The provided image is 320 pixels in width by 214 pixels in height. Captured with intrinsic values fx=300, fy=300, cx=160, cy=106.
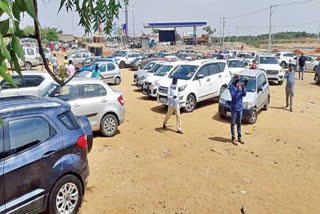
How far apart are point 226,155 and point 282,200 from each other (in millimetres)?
2363

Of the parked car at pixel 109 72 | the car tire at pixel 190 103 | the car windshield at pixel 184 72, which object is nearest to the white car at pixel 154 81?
the car windshield at pixel 184 72

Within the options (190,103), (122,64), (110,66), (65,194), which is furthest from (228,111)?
(122,64)

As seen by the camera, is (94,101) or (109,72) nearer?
(94,101)

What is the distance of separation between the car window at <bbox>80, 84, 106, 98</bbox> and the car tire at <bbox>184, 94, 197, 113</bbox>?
433 cm

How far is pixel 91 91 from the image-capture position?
8.18 m

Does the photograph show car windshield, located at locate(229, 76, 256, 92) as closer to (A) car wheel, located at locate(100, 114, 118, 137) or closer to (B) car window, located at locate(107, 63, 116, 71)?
(A) car wheel, located at locate(100, 114, 118, 137)

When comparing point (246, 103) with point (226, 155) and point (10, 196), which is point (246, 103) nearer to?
point (226, 155)

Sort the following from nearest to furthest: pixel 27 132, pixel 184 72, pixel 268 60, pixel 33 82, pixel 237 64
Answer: pixel 27 132, pixel 33 82, pixel 184 72, pixel 237 64, pixel 268 60

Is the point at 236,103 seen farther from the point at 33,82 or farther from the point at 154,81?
the point at 33,82

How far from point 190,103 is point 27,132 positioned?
8746mm

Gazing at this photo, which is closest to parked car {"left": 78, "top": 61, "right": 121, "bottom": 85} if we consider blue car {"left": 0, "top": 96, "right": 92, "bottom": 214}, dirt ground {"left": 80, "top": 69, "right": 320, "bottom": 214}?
dirt ground {"left": 80, "top": 69, "right": 320, "bottom": 214}

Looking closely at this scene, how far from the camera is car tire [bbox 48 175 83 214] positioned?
3939mm

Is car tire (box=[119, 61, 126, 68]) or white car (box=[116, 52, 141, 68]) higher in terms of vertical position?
white car (box=[116, 52, 141, 68])

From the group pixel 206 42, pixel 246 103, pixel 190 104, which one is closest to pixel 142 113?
pixel 190 104
